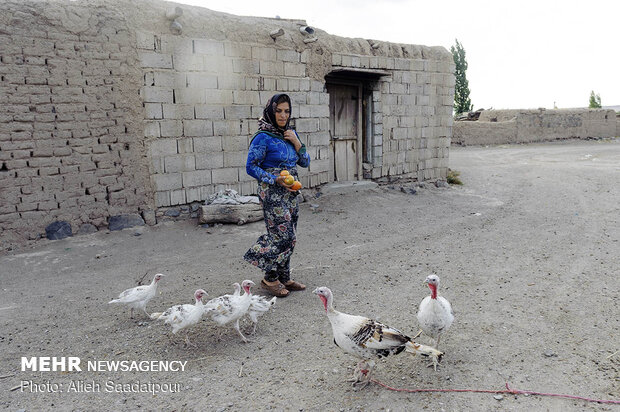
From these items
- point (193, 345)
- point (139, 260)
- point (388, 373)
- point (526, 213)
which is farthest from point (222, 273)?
point (526, 213)

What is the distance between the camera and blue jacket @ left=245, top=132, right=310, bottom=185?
14.3 feet

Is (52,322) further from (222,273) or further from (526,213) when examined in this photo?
(526,213)

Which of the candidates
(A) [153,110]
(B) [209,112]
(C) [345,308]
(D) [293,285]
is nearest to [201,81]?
(B) [209,112]

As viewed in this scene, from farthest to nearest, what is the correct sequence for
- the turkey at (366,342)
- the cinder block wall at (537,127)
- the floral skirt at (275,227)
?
the cinder block wall at (537,127) → the floral skirt at (275,227) → the turkey at (366,342)

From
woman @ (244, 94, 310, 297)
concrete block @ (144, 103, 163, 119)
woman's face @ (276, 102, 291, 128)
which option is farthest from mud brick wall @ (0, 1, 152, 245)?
woman's face @ (276, 102, 291, 128)

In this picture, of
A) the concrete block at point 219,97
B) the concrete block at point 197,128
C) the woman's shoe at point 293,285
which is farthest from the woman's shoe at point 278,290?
the concrete block at point 219,97

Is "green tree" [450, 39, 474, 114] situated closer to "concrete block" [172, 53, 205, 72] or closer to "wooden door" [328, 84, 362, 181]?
"wooden door" [328, 84, 362, 181]

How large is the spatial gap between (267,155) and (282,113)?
444 mm

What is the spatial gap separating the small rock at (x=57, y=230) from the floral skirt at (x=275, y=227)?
3.85 meters

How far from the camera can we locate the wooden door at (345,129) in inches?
419

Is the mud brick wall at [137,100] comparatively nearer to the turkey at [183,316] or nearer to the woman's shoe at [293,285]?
the woman's shoe at [293,285]

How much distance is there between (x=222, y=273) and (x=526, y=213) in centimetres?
617

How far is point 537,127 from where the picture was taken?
22.0 meters

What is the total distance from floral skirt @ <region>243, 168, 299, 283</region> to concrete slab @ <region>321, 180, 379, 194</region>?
17.9 ft
